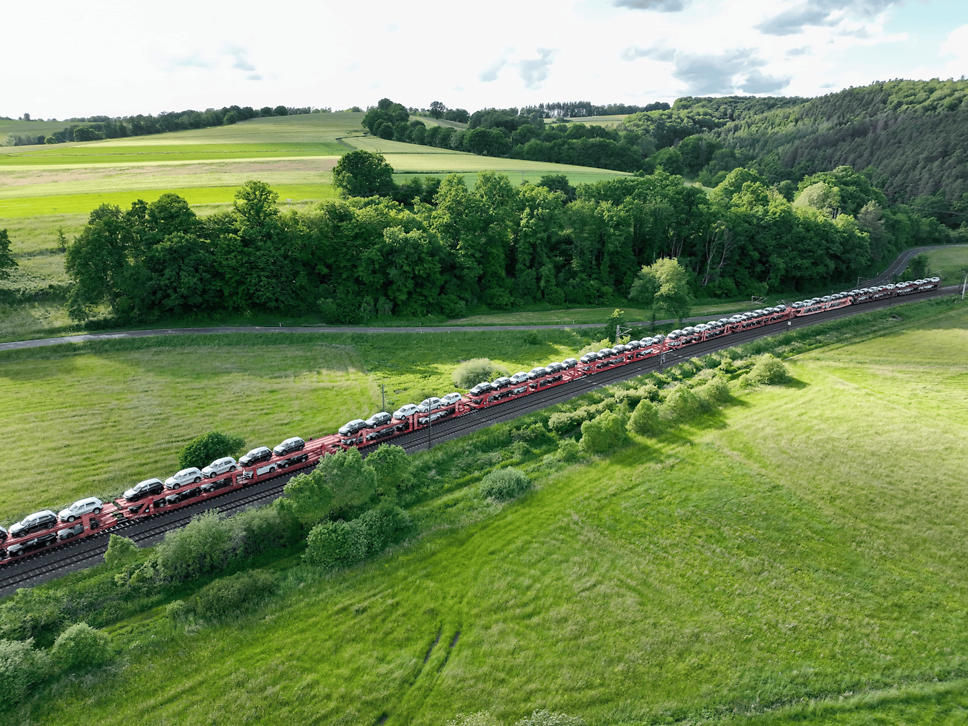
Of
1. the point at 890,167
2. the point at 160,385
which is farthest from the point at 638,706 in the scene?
the point at 890,167

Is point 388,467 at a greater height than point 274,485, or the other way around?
point 388,467

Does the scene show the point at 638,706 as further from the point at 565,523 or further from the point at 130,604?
the point at 130,604

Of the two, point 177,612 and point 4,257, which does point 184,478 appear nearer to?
point 177,612

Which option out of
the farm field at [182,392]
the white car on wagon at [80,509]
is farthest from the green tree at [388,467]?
the white car on wagon at [80,509]

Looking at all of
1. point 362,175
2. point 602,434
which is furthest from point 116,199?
point 602,434

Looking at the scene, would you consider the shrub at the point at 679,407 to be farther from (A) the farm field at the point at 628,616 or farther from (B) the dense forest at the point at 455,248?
(B) the dense forest at the point at 455,248

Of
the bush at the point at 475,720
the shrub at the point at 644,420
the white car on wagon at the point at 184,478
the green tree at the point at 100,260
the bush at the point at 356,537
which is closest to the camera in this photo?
the bush at the point at 475,720
